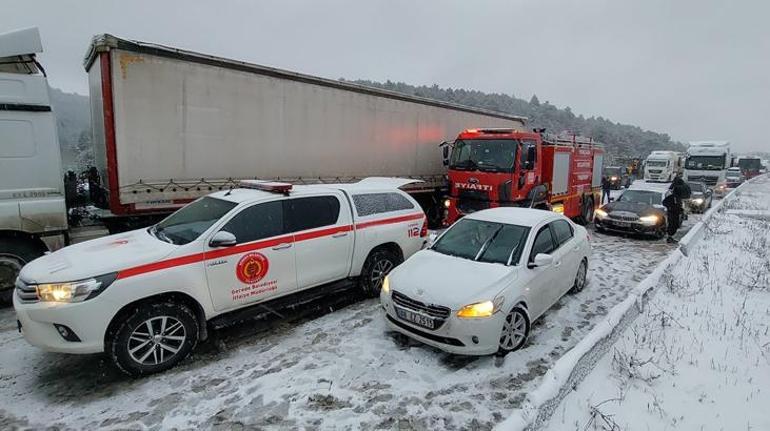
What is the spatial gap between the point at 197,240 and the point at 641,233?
1166 cm

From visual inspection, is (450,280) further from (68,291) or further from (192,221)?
(68,291)

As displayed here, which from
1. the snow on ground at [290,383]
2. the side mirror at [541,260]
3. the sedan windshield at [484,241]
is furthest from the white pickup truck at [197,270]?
the side mirror at [541,260]

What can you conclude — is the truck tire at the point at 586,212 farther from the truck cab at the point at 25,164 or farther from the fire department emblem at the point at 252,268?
the truck cab at the point at 25,164

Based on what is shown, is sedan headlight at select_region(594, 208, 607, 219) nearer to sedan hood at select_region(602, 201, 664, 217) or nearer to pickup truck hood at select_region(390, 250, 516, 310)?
sedan hood at select_region(602, 201, 664, 217)

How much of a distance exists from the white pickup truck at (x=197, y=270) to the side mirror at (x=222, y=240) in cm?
1

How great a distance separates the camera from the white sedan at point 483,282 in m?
4.28

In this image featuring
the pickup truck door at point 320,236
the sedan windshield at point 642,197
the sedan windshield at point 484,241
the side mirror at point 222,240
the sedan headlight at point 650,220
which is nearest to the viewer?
the side mirror at point 222,240

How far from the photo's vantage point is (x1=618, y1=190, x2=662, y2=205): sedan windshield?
39.7 ft

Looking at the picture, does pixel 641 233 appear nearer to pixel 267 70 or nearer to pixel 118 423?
pixel 267 70

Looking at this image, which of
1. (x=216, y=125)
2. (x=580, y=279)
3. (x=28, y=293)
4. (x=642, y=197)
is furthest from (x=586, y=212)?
(x=28, y=293)

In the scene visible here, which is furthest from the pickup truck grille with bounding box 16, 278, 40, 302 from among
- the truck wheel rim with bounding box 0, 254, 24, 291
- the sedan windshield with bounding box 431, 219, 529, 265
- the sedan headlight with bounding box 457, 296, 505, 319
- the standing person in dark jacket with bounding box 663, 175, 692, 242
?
the standing person in dark jacket with bounding box 663, 175, 692, 242

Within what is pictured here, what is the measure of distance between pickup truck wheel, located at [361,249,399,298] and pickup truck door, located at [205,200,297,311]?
1.33m

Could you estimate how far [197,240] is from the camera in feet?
14.6

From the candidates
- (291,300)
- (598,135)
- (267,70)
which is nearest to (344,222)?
(291,300)
